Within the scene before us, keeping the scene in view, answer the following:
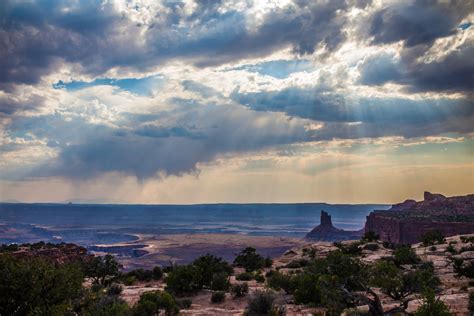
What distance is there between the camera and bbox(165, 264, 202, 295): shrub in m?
25.2

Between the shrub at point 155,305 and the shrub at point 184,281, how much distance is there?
20.1 feet

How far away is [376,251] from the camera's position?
138 feet

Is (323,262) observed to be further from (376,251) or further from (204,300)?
(376,251)

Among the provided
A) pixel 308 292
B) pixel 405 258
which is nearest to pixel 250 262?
pixel 405 258

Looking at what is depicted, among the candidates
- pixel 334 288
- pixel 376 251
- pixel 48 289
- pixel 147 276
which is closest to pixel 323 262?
pixel 334 288

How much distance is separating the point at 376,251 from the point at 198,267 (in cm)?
2295

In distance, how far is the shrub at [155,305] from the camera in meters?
16.9

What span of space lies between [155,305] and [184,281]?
835cm

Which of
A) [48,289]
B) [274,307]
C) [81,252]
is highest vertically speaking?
[48,289]

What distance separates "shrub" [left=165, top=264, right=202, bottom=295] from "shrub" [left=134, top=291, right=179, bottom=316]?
6132 mm

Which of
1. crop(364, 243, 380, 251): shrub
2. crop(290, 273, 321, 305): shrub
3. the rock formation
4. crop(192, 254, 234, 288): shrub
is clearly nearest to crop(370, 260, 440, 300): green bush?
crop(290, 273, 321, 305): shrub

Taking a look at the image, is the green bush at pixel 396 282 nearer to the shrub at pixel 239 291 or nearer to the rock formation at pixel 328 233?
the shrub at pixel 239 291

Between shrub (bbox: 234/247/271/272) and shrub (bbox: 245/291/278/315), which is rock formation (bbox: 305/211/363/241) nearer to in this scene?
shrub (bbox: 234/247/271/272)

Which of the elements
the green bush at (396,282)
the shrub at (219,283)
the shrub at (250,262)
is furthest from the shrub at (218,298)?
the shrub at (250,262)
